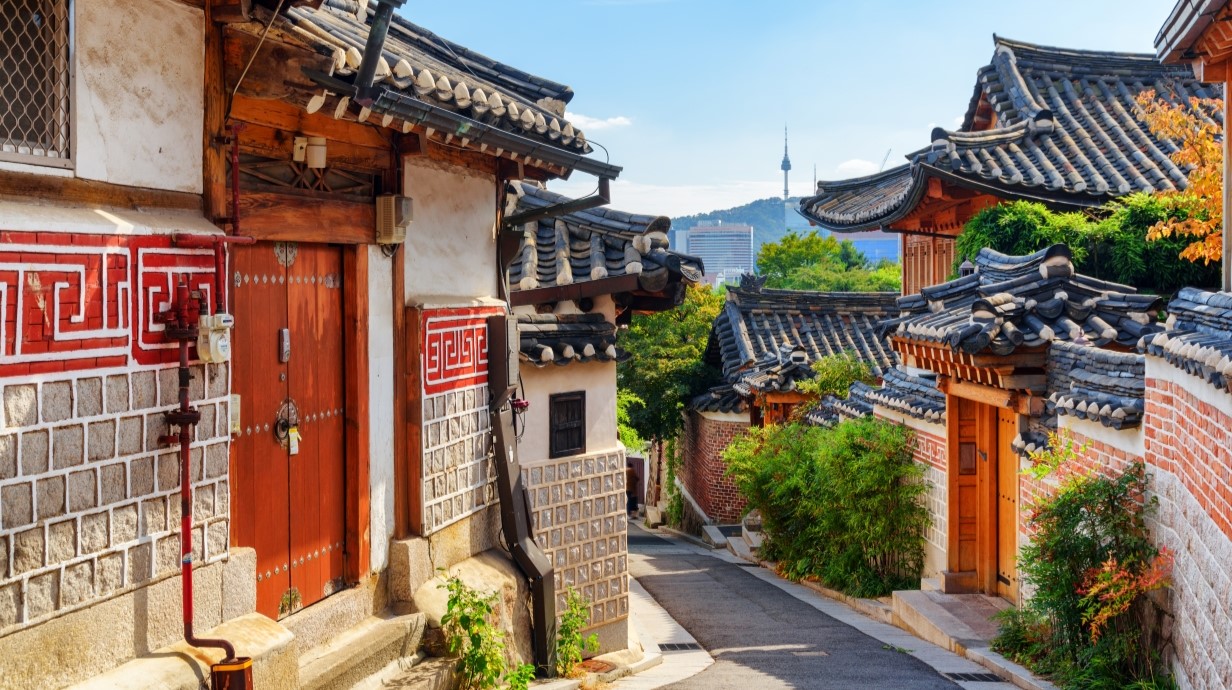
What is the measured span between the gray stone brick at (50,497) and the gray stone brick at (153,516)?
→ 53 centimetres

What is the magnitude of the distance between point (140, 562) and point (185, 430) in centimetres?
67

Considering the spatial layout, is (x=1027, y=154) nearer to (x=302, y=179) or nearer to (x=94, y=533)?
(x=302, y=179)

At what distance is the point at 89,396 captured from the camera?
5.22 m

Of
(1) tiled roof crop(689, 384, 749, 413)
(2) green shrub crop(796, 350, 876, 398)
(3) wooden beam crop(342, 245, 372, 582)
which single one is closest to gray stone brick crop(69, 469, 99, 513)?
(3) wooden beam crop(342, 245, 372, 582)

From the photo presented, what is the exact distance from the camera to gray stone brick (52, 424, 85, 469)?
5.04 m

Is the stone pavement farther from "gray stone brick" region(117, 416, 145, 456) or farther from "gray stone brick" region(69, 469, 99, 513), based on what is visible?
"gray stone brick" region(69, 469, 99, 513)

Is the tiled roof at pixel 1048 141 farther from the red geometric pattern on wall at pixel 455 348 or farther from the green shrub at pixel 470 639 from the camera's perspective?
the green shrub at pixel 470 639

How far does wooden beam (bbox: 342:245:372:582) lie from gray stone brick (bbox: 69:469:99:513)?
9.05 feet

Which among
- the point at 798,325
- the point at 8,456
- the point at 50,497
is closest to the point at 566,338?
the point at 50,497

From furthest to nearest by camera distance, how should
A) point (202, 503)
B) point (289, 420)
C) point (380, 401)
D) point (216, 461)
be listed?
1. point (380, 401)
2. point (289, 420)
3. point (216, 461)
4. point (202, 503)

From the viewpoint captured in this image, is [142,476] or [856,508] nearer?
[142,476]

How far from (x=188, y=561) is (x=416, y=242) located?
145 inches

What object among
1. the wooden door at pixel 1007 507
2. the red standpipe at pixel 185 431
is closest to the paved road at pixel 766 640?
the wooden door at pixel 1007 507

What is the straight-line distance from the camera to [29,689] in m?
4.84
